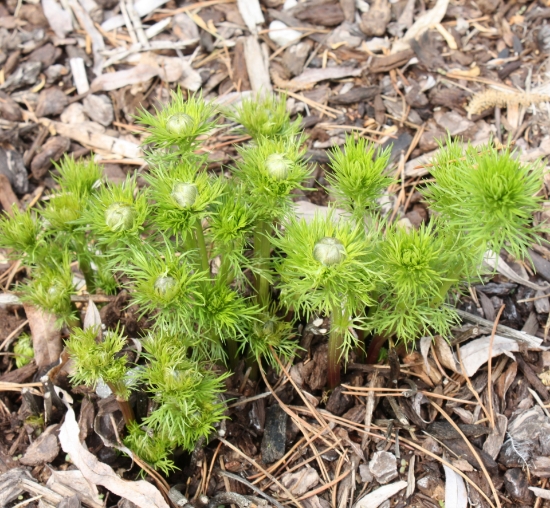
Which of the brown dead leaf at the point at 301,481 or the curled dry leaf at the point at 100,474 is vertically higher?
the curled dry leaf at the point at 100,474

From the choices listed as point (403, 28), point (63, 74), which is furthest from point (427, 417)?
point (63, 74)

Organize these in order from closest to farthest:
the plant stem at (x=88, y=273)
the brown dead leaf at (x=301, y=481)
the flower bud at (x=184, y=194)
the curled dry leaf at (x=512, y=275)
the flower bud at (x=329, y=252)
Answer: the flower bud at (x=329, y=252) < the flower bud at (x=184, y=194) < the brown dead leaf at (x=301, y=481) < the plant stem at (x=88, y=273) < the curled dry leaf at (x=512, y=275)

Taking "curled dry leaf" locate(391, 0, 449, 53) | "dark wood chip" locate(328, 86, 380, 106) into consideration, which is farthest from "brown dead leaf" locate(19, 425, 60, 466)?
"curled dry leaf" locate(391, 0, 449, 53)

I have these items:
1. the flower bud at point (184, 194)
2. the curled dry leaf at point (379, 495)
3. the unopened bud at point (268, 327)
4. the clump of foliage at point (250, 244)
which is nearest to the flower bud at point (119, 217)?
the clump of foliage at point (250, 244)

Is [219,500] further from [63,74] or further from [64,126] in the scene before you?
[63,74]

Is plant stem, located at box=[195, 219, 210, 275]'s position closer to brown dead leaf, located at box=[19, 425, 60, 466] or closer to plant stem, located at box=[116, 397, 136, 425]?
plant stem, located at box=[116, 397, 136, 425]

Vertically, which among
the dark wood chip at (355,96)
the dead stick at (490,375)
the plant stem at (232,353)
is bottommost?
the dead stick at (490,375)

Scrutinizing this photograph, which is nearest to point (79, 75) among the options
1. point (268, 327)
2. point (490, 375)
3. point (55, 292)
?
point (55, 292)

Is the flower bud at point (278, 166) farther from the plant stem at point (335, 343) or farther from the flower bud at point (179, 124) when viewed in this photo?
the plant stem at point (335, 343)
